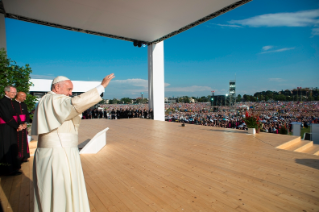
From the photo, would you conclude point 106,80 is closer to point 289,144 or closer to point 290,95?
point 289,144

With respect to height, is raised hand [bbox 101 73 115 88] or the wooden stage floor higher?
raised hand [bbox 101 73 115 88]

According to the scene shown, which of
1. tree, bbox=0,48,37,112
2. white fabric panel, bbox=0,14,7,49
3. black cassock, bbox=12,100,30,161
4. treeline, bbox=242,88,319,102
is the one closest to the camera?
black cassock, bbox=12,100,30,161

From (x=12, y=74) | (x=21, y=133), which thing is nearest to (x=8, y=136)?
(x=21, y=133)

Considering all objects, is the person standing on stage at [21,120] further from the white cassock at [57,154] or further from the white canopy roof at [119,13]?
the white canopy roof at [119,13]

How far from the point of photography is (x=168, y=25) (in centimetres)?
930

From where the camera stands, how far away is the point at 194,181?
2.72 meters

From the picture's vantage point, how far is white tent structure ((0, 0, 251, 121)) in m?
6.93

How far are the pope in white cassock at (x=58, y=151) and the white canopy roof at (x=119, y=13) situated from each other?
6.80m

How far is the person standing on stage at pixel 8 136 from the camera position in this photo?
2.88 meters

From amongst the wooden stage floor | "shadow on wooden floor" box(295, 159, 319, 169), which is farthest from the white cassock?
"shadow on wooden floor" box(295, 159, 319, 169)

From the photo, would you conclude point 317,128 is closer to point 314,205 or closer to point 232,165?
point 232,165

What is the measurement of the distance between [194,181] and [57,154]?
204 centimetres

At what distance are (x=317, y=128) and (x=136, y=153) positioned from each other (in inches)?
234

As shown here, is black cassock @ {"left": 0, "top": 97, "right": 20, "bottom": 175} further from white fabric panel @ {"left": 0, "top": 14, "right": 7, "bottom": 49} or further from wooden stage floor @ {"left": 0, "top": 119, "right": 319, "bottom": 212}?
white fabric panel @ {"left": 0, "top": 14, "right": 7, "bottom": 49}
